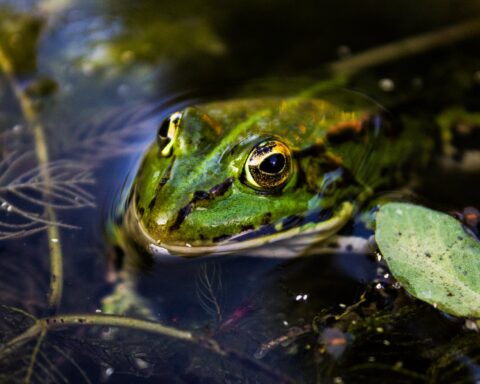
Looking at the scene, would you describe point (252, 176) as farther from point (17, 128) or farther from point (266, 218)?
point (17, 128)

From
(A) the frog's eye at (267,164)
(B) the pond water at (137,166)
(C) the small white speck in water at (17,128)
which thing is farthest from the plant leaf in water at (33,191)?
(A) the frog's eye at (267,164)

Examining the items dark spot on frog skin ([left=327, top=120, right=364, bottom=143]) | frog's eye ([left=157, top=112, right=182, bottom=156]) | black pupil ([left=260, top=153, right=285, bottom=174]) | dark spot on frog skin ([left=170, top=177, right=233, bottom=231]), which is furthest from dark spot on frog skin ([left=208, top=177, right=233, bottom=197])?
dark spot on frog skin ([left=327, top=120, right=364, bottom=143])

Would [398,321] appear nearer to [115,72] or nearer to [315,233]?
[315,233]

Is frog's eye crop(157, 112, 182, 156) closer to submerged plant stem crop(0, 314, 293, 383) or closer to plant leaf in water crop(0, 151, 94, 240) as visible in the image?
plant leaf in water crop(0, 151, 94, 240)

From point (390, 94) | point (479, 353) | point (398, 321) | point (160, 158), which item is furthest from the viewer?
point (390, 94)

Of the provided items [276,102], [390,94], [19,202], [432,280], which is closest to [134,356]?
[19,202]

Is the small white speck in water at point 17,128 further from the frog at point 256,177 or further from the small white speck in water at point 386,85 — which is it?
the small white speck in water at point 386,85

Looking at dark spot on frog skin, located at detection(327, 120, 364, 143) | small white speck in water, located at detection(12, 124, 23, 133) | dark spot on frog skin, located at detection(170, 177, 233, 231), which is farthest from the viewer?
small white speck in water, located at detection(12, 124, 23, 133)
